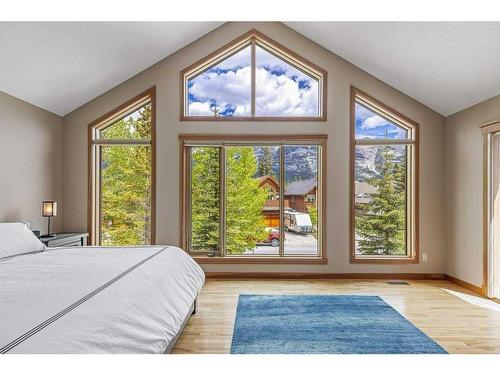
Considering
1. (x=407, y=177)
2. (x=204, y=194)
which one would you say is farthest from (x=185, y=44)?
(x=407, y=177)

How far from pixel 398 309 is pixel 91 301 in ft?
10.2

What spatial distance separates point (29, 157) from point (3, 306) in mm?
3445

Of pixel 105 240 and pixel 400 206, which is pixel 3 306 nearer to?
pixel 105 240

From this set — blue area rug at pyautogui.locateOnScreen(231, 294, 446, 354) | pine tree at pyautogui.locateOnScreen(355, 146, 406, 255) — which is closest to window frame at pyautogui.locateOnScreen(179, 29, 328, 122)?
pine tree at pyautogui.locateOnScreen(355, 146, 406, 255)

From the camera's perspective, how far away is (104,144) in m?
5.19

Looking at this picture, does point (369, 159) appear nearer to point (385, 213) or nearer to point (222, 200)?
Answer: point (385, 213)

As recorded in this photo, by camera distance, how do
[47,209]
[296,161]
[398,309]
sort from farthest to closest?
[296,161] < [47,209] < [398,309]

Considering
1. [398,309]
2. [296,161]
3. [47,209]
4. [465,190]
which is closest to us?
[398,309]

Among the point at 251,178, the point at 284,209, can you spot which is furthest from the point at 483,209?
the point at 251,178

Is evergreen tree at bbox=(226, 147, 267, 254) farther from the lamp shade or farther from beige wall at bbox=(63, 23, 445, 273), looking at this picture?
the lamp shade

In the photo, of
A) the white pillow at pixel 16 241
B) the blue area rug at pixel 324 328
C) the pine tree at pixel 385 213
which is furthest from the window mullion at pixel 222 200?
the white pillow at pixel 16 241

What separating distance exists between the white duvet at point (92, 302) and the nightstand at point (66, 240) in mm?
1296
